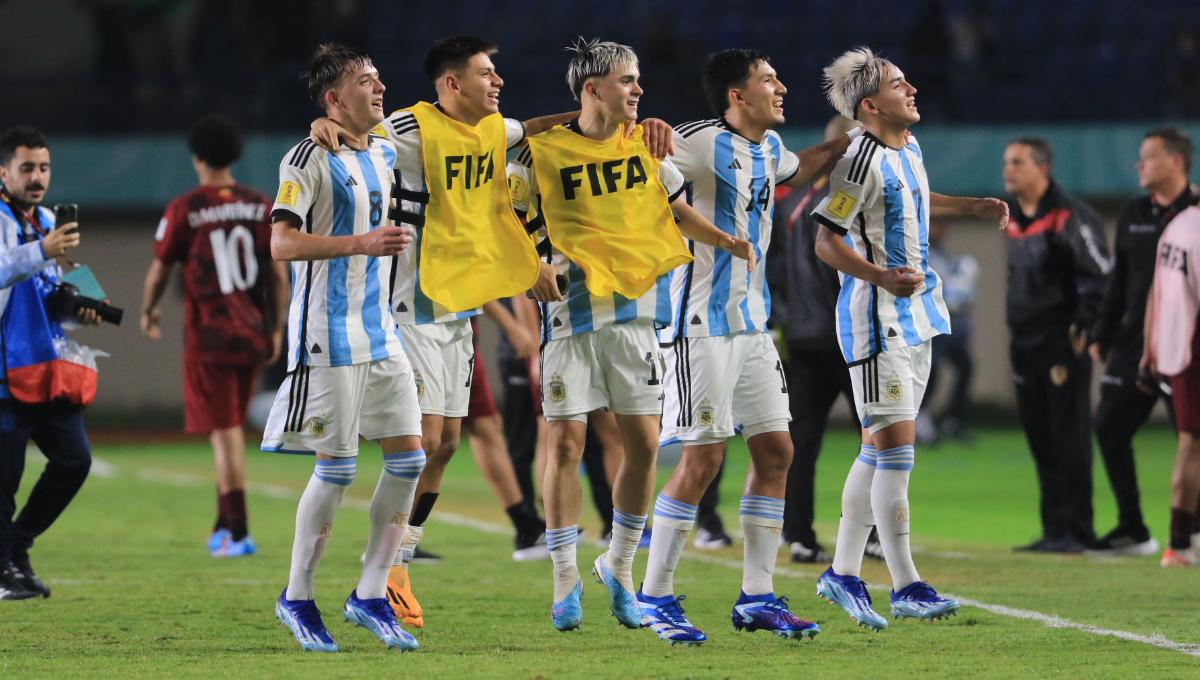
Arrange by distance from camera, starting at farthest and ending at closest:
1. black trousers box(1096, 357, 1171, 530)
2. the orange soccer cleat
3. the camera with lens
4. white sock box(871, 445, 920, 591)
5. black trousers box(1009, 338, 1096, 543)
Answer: black trousers box(1009, 338, 1096, 543) < black trousers box(1096, 357, 1171, 530) < the camera with lens < white sock box(871, 445, 920, 591) < the orange soccer cleat

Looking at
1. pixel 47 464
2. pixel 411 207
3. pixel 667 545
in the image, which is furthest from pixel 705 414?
pixel 47 464

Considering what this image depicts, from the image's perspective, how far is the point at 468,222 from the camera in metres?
6.59

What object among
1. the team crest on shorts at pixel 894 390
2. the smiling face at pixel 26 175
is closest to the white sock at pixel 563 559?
the team crest on shorts at pixel 894 390

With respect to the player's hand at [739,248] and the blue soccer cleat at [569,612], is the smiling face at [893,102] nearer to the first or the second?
the player's hand at [739,248]

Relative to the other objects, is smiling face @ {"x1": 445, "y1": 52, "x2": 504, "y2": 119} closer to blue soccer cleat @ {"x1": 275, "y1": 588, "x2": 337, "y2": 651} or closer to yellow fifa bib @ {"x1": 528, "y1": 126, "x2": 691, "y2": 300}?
yellow fifa bib @ {"x1": 528, "y1": 126, "x2": 691, "y2": 300}

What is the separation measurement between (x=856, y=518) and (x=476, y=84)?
93.2 inches

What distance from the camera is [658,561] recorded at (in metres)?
6.62

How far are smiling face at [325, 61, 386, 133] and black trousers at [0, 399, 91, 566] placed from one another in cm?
240

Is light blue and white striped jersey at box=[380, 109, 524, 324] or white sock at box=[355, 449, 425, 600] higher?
light blue and white striped jersey at box=[380, 109, 524, 324]

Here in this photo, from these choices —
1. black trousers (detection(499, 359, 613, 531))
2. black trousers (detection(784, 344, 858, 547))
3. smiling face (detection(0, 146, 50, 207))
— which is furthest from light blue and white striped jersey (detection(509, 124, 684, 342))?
black trousers (detection(499, 359, 613, 531))

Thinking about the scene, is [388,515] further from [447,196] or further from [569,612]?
[447,196]

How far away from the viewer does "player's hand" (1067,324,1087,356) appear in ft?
31.8

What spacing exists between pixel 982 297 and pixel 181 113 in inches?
418

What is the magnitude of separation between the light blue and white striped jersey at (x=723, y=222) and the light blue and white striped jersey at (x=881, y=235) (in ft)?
1.08
